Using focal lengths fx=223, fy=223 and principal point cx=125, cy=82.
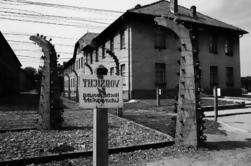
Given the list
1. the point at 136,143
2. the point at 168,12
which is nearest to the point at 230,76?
the point at 168,12

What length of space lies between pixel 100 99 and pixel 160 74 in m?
19.8

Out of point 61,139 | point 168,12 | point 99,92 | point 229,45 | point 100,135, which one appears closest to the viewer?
point 99,92

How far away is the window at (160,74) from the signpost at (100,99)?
19191 millimetres

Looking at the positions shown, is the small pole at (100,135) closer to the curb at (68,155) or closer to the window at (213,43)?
the curb at (68,155)

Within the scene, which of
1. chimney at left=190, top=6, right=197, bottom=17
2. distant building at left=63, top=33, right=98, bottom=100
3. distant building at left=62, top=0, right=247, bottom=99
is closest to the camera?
distant building at left=62, top=0, right=247, bottom=99

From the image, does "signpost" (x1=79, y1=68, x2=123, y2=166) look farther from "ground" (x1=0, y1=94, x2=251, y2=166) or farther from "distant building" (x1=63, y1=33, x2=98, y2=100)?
"distant building" (x1=63, y1=33, x2=98, y2=100)

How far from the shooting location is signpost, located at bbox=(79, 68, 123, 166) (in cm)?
265

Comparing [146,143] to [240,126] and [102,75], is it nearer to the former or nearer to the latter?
[102,75]

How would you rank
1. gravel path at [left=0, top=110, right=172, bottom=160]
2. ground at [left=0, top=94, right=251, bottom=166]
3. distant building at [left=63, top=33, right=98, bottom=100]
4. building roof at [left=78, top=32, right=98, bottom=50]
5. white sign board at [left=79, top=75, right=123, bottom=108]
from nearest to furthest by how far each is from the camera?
white sign board at [left=79, top=75, right=123, bottom=108], ground at [left=0, top=94, right=251, bottom=166], gravel path at [left=0, top=110, right=172, bottom=160], distant building at [left=63, top=33, right=98, bottom=100], building roof at [left=78, top=32, right=98, bottom=50]

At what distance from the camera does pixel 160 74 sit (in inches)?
870

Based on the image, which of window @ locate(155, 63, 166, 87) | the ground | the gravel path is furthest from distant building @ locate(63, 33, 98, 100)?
the ground

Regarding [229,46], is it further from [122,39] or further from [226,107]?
[226,107]

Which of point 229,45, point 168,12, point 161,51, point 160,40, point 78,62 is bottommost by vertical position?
point 161,51

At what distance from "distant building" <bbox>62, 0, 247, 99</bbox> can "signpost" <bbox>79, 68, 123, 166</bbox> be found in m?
15.3
